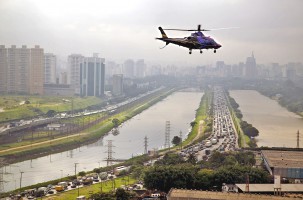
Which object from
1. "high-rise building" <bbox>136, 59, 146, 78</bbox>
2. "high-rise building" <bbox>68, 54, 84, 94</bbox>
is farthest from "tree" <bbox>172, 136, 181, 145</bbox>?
"high-rise building" <bbox>136, 59, 146, 78</bbox>

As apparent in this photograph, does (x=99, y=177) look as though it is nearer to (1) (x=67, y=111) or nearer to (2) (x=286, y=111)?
(1) (x=67, y=111)

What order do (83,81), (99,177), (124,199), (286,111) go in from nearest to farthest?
(124,199)
(99,177)
(286,111)
(83,81)

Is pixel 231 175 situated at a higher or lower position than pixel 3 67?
lower

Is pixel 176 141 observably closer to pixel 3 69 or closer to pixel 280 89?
pixel 3 69

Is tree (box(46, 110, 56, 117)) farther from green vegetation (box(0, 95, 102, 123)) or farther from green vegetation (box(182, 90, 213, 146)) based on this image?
green vegetation (box(182, 90, 213, 146))

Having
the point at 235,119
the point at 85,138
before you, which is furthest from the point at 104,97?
the point at 85,138

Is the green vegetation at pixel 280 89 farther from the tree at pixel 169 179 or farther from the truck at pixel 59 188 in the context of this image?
the truck at pixel 59 188

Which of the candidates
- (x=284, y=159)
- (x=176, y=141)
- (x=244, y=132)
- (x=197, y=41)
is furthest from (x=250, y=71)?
(x=197, y=41)
